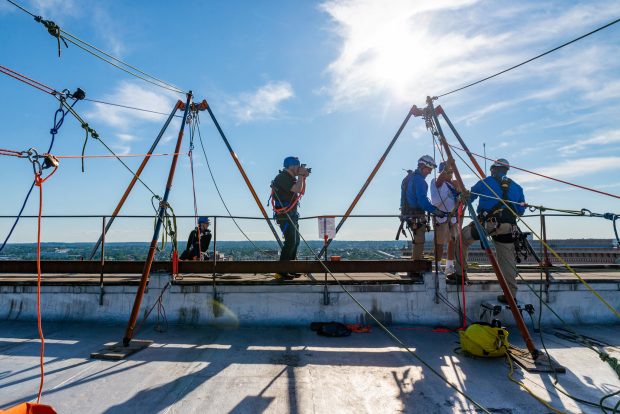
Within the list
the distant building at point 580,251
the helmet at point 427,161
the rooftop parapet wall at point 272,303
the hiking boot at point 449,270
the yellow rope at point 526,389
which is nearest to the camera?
the yellow rope at point 526,389

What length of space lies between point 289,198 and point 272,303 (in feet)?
7.16

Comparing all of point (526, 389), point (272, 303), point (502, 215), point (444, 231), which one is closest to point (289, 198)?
point (272, 303)

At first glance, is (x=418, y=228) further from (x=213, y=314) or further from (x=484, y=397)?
(x=213, y=314)

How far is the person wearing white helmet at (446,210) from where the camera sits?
24.7 ft

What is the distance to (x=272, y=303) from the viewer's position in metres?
A: 7.07

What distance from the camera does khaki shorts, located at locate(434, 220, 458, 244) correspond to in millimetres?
7547

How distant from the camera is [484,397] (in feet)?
13.4

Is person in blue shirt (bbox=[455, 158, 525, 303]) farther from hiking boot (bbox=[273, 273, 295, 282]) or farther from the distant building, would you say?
the distant building

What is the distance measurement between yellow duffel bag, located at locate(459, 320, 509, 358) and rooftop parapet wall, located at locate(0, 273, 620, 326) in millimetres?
1791

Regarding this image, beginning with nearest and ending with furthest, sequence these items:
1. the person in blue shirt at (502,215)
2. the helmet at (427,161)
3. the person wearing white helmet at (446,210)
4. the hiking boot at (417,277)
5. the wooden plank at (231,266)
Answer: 1. the person in blue shirt at (502,215)
2. the wooden plank at (231,266)
3. the hiking boot at (417,277)
4. the person wearing white helmet at (446,210)
5. the helmet at (427,161)

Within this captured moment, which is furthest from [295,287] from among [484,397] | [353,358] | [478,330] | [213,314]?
[484,397]

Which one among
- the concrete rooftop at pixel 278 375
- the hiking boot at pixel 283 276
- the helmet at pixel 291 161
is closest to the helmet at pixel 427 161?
the helmet at pixel 291 161

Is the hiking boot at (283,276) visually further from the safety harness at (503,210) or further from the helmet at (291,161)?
the safety harness at (503,210)

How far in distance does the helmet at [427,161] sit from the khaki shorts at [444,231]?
4.21ft
